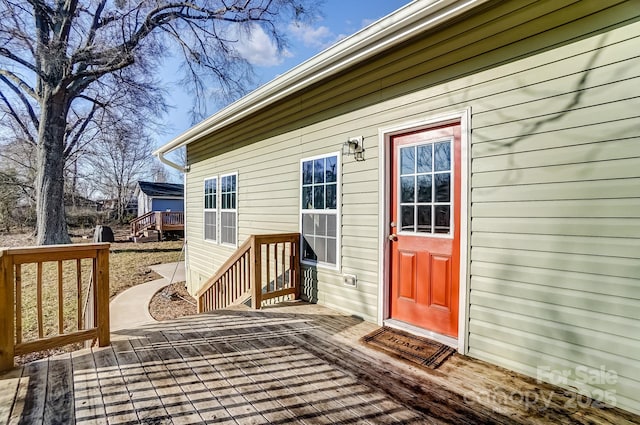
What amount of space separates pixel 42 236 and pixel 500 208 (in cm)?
1277

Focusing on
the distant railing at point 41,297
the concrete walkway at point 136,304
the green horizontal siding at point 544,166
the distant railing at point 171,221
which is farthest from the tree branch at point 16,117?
the green horizontal siding at point 544,166

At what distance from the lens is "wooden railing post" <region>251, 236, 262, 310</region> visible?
150 inches

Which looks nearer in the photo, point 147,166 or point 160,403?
point 160,403

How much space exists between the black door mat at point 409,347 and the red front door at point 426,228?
0.16 meters

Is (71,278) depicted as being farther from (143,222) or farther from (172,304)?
(143,222)

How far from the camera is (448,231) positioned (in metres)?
2.78

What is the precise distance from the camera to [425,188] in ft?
9.71

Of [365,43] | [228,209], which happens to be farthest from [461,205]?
[228,209]

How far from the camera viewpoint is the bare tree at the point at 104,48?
874 cm

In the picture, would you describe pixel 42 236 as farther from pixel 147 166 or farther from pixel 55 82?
pixel 147 166

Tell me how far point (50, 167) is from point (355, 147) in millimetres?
11015

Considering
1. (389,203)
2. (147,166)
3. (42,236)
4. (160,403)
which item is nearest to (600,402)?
(389,203)

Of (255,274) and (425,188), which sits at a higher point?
(425,188)

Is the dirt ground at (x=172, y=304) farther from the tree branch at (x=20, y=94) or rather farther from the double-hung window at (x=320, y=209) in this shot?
the tree branch at (x=20, y=94)
